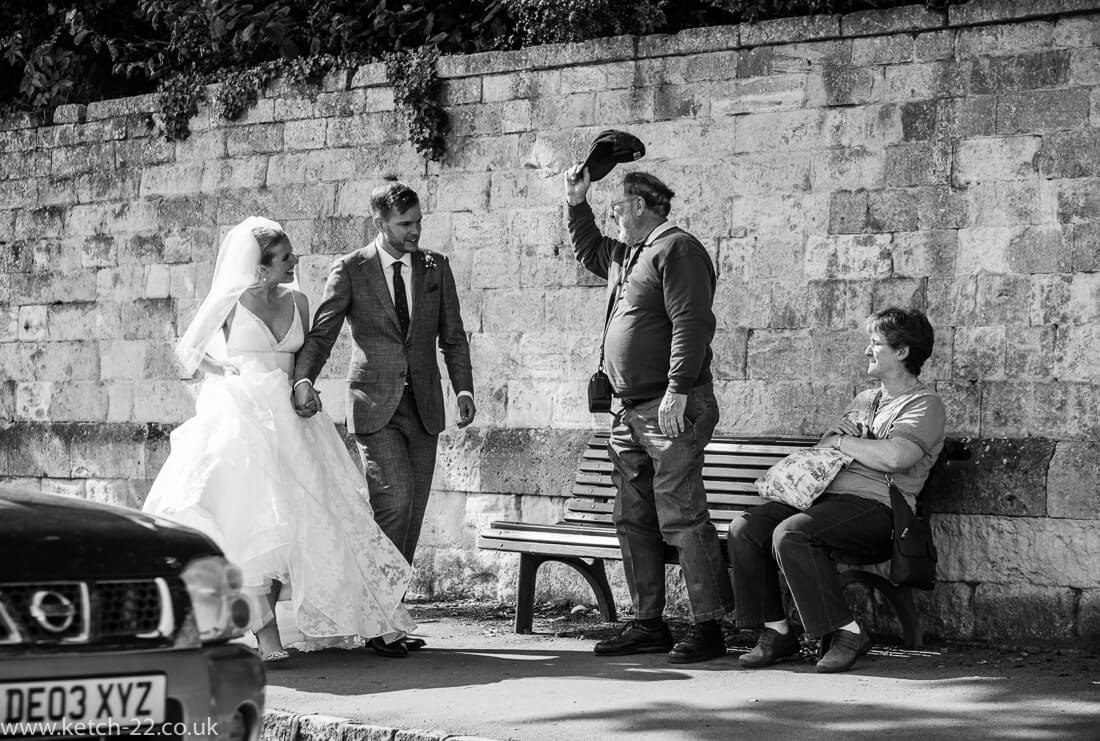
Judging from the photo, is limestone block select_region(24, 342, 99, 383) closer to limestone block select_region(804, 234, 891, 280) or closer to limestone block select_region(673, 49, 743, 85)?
limestone block select_region(673, 49, 743, 85)

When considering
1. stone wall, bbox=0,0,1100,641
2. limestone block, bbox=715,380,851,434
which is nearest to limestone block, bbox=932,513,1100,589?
stone wall, bbox=0,0,1100,641

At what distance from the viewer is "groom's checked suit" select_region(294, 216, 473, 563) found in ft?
24.5

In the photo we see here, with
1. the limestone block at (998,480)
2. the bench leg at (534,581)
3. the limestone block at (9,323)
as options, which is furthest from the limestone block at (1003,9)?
the limestone block at (9,323)

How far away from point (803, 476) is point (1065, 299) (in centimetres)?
156

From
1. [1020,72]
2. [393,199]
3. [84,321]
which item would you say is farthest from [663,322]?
[84,321]

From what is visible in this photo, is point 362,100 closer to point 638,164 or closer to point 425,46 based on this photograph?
point 425,46

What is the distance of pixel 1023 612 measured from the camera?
721cm

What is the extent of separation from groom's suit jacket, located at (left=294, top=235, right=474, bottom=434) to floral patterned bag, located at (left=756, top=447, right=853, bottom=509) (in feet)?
5.54

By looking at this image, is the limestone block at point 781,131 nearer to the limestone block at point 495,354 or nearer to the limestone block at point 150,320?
the limestone block at point 495,354

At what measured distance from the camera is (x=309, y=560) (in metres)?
7.02

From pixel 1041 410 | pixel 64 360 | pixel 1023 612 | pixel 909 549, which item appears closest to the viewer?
pixel 909 549

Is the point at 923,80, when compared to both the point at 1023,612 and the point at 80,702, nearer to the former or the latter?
the point at 1023,612

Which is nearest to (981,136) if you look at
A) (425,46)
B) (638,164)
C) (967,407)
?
(967,407)

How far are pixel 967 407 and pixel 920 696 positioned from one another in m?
1.92
